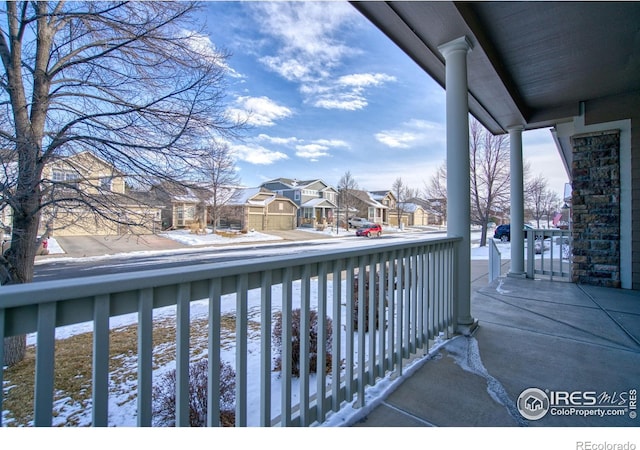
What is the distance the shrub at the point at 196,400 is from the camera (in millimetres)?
1986

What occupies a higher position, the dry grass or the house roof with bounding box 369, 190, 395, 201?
the house roof with bounding box 369, 190, 395, 201

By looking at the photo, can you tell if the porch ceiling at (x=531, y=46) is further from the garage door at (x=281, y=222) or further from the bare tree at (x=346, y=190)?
the bare tree at (x=346, y=190)

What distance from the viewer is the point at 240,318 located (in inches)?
45.1

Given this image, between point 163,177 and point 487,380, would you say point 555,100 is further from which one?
point 163,177

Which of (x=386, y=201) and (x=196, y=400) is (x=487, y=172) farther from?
(x=386, y=201)

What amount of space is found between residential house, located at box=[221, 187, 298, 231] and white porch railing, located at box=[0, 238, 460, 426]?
19.8 meters

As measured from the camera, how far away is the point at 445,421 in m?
1.58

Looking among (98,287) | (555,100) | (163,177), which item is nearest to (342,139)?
(555,100)

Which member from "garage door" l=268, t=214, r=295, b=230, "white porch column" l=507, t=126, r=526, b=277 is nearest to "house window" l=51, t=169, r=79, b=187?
"white porch column" l=507, t=126, r=526, b=277

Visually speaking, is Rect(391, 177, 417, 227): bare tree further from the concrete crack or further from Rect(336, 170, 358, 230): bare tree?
the concrete crack

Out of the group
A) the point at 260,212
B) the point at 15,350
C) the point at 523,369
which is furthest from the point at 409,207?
the point at 15,350

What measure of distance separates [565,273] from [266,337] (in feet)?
20.1

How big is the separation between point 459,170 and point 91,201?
14.0ft

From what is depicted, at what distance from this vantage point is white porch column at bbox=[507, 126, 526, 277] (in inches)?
206
